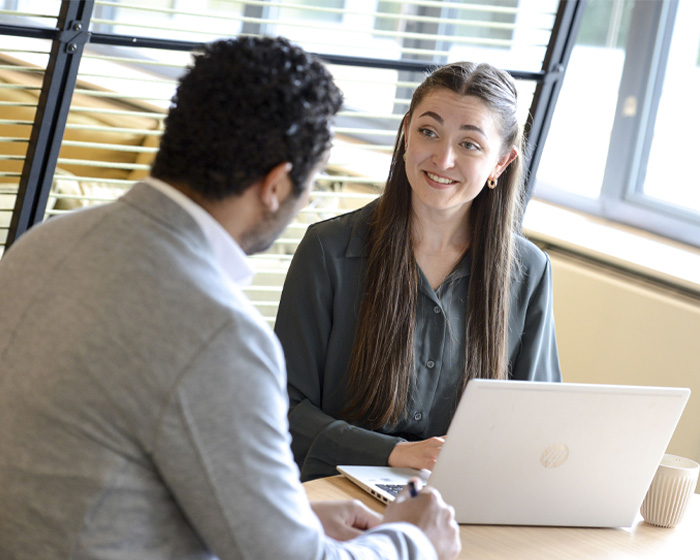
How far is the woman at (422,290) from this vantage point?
1.77 metres

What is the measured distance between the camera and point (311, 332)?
5.83 feet

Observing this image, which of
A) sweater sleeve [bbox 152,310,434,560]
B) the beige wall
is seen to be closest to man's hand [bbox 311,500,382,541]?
sweater sleeve [bbox 152,310,434,560]

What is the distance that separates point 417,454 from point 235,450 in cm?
69

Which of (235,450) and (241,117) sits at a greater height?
(241,117)

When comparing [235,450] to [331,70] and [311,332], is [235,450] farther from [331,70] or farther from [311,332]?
[331,70]

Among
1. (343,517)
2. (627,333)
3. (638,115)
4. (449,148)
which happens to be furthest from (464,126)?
(638,115)

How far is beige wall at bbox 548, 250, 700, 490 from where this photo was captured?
246 cm

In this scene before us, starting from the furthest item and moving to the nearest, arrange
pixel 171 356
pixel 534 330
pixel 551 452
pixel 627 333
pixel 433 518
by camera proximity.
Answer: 1. pixel 627 333
2. pixel 534 330
3. pixel 551 452
4. pixel 433 518
5. pixel 171 356

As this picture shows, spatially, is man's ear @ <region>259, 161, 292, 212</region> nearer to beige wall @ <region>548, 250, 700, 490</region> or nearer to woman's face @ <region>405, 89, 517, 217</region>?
woman's face @ <region>405, 89, 517, 217</region>

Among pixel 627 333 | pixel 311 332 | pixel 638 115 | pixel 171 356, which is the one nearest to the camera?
pixel 171 356

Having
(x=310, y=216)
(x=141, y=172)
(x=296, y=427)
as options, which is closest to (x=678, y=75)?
(x=310, y=216)

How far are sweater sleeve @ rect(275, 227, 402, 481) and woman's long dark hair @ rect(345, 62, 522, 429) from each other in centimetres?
4

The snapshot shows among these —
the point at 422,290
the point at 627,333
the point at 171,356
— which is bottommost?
the point at 627,333

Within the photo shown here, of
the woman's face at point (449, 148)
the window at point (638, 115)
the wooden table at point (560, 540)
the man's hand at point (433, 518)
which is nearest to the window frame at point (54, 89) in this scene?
the woman's face at point (449, 148)
